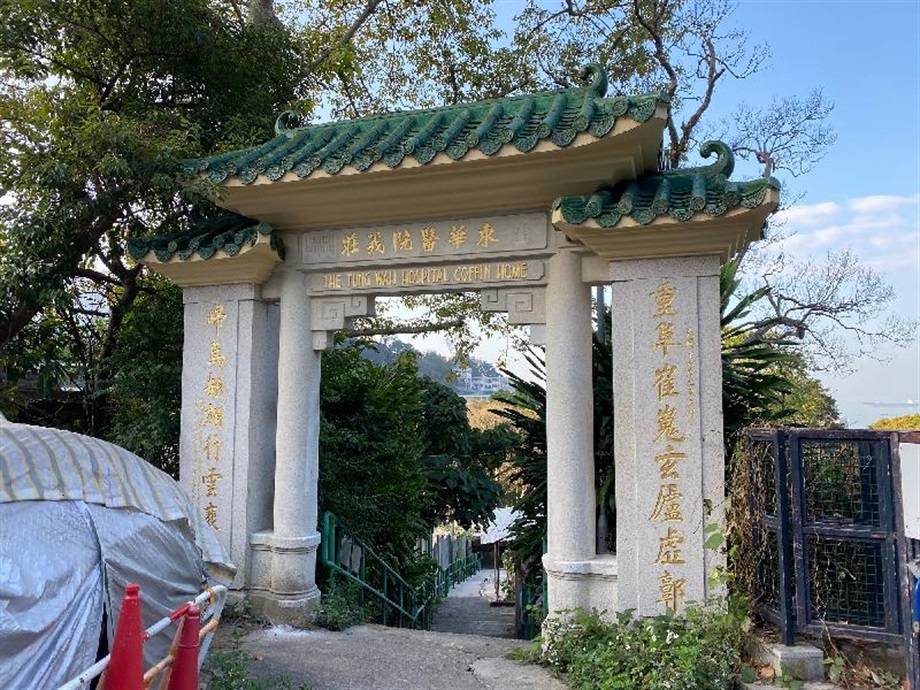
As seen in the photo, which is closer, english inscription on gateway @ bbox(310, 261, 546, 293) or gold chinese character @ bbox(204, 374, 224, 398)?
english inscription on gateway @ bbox(310, 261, 546, 293)

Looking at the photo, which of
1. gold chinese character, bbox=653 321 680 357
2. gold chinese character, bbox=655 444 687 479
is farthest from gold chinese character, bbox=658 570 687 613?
gold chinese character, bbox=653 321 680 357

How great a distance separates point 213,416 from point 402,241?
2.22 metres

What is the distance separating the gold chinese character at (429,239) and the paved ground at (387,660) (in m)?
3.07

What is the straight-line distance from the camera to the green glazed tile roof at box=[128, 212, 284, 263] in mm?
5770

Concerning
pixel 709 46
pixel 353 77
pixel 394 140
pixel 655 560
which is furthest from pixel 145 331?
pixel 709 46

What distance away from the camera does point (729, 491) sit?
4852 mm

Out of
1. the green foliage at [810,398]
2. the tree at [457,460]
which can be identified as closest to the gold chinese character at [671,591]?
the tree at [457,460]

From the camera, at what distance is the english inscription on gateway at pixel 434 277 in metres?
5.45

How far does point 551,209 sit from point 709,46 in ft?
34.6

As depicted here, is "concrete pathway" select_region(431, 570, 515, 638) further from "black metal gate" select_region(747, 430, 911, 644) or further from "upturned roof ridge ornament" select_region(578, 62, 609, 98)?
"upturned roof ridge ornament" select_region(578, 62, 609, 98)

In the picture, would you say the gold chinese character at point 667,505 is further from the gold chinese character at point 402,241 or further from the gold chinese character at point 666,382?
the gold chinese character at point 402,241

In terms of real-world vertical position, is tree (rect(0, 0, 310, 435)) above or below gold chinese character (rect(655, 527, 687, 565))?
above

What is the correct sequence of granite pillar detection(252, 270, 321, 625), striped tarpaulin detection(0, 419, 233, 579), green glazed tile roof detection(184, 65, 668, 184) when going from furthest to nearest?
granite pillar detection(252, 270, 321, 625)
green glazed tile roof detection(184, 65, 668, 184)
striped tarpaulin detection(0, 419, 233, 579)

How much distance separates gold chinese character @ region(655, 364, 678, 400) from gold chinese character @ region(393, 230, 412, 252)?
2170 millimetres
